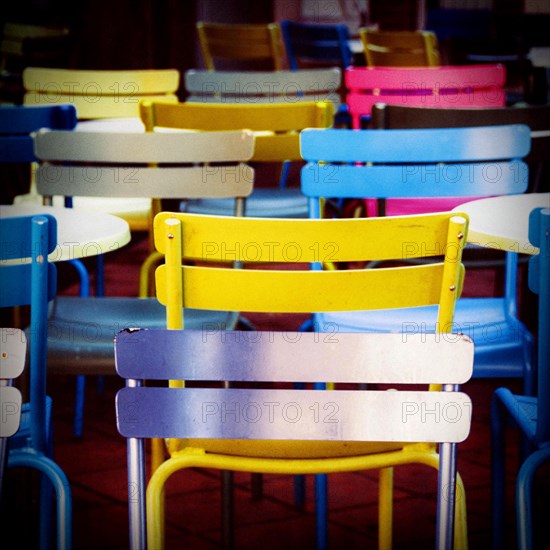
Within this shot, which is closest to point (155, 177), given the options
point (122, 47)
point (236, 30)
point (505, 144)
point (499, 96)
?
point (505, 144)

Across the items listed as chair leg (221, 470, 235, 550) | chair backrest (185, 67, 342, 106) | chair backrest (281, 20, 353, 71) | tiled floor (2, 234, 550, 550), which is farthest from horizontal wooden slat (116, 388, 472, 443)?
chair backrest (281, 20, 353, 71)

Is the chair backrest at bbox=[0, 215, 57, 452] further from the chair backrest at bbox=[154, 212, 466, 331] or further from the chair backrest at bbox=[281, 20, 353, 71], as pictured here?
the chair backrest at bbox=[281, 20, 353, 71]

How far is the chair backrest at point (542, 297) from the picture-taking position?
1.43 meters

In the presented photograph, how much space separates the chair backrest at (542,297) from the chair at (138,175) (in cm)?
88

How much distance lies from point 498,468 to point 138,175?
45.6 inches

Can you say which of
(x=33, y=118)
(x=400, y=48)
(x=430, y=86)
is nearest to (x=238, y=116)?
(x=33, y=118)

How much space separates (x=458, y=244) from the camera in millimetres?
1521

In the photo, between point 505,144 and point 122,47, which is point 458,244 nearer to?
point 505,144

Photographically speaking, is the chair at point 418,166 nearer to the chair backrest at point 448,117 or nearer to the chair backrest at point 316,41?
the chair backrest at point 448,117

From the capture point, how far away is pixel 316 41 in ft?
21.4

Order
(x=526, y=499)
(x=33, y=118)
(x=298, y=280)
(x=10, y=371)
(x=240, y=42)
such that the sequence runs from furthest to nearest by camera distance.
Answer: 1. (x=240, y=42)
2. (x=33, y=118)
3. (x=298, y=280)
4. (x=526, y=499)
5. (x=10, y=371)

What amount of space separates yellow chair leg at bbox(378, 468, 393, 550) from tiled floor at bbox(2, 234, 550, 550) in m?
0.51

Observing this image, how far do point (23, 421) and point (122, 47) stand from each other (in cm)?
594

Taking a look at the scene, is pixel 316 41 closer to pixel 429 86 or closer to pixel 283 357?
pixel 429 86
